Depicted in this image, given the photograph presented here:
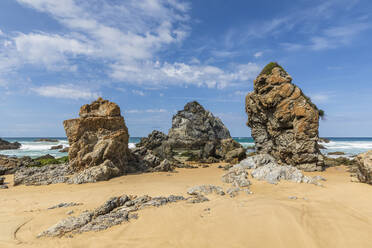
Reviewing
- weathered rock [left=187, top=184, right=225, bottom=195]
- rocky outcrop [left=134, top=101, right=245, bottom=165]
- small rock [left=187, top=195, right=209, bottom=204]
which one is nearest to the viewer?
small rock [left=187, top=195, right=209, bottom=204]

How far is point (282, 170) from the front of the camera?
8.87 meters

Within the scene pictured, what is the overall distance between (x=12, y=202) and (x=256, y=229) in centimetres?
A: 799

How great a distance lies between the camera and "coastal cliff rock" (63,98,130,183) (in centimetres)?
1120

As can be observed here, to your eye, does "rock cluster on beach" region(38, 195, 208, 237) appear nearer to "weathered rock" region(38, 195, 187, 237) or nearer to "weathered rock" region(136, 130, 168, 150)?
"weathered rock" region(38, 195, 187, 237)

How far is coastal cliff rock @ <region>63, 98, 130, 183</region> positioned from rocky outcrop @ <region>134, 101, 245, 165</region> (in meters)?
8.47

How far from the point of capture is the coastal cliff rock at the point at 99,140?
441 inches

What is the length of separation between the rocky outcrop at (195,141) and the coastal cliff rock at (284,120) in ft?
19.1

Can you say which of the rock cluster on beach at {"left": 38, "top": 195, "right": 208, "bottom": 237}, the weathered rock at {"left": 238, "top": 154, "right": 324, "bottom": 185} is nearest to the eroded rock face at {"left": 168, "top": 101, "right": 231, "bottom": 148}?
the weathered rock at {"left": 238, "top": 154, "right": 324, "bottom": 185}

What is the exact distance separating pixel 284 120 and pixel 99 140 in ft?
38.1

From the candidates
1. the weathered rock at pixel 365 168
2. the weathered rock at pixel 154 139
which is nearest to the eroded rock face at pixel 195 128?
the weathered rock at pixel 154 139

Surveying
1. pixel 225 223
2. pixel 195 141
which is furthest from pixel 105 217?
pixel 195 141

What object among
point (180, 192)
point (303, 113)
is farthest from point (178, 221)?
point (303, 113)

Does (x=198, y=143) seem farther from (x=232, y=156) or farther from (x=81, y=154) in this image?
(x=81, y=154)

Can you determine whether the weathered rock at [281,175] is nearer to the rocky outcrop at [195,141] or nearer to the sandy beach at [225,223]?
the sandy beach at [225,223]
